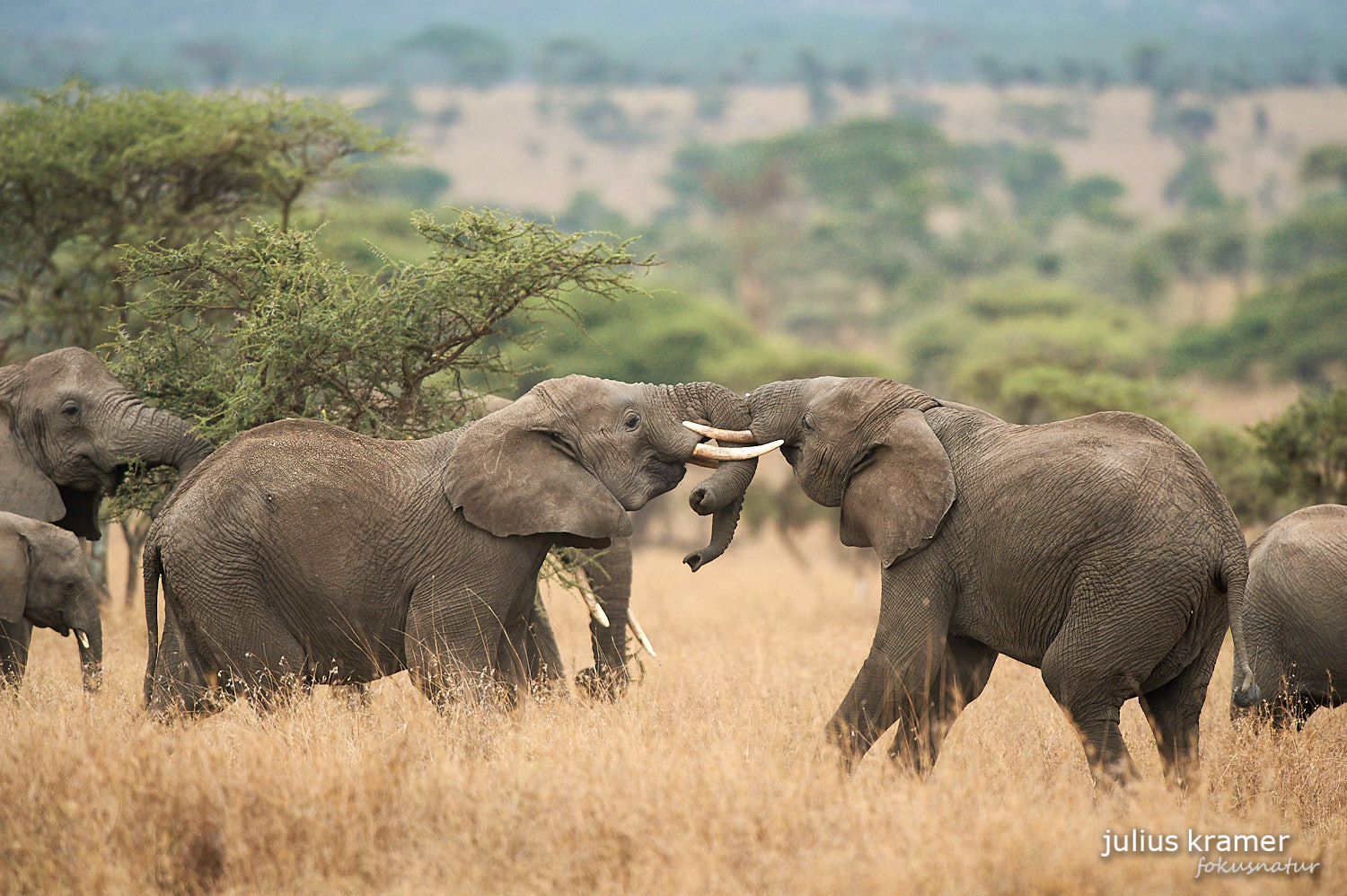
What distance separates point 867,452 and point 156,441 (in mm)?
4154

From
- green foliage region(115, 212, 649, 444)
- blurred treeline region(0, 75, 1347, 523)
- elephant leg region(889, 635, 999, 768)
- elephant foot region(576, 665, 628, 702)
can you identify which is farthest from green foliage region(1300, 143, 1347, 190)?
elephant leg region(889, 635, 999, 768)

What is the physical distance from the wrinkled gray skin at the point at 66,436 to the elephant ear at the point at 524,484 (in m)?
2.27

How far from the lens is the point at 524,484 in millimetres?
6488

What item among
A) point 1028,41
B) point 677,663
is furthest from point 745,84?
point 677,663

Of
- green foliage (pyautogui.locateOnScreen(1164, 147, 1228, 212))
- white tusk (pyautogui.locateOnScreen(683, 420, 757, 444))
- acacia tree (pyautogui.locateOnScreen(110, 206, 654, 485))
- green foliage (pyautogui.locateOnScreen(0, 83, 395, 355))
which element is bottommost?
white tusk (pyautogui.locateOnScreen(683, 420, 757, 444))

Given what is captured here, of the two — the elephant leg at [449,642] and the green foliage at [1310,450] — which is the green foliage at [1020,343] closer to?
the green foliage at [1310,450]

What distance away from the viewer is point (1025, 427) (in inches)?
258

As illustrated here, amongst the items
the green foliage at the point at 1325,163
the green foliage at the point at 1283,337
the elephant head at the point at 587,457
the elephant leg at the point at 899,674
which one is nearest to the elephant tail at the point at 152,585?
the elephant head at the point at 587,457

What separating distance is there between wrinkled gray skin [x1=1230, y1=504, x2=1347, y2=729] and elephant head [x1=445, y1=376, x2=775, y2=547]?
309cm

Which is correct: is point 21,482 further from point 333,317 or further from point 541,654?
point 541,654

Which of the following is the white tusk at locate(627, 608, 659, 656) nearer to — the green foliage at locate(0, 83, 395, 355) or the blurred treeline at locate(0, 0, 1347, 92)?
the green foliage at locate(0, 83, 395, 355)

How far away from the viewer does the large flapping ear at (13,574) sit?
7582mm

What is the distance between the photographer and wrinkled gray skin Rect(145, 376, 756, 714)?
645 cm

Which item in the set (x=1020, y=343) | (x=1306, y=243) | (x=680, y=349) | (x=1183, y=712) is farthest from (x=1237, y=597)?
(x=1306, y=243)
